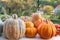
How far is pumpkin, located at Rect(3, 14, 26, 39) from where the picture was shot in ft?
3.83

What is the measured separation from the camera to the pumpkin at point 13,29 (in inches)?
46.0

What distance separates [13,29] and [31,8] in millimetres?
421

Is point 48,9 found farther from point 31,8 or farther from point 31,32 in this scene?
point 31,32

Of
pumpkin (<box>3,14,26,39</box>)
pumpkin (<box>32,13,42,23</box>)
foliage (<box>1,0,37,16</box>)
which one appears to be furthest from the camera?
foliage (<box>1,0,37,16</box>)

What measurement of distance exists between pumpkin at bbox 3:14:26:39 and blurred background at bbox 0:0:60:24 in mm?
318

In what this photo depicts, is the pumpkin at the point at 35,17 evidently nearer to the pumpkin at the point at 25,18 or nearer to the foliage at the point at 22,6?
the pumpkin at the point at 25,18

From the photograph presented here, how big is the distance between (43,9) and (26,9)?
0.57ft

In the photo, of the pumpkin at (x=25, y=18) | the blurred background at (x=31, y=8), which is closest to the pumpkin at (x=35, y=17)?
the pumpkin at (x=25, y=18)

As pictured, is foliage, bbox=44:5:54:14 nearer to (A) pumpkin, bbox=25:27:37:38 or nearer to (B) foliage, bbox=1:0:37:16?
(B) foliage, bbox=1:0:37:16

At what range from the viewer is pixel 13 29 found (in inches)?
46.0

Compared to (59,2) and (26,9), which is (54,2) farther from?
(26,9)

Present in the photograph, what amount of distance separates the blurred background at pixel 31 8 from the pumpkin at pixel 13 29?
318 millimetres

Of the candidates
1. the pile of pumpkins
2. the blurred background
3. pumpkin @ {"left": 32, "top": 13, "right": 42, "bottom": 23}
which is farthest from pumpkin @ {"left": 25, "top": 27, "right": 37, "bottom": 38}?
the blurred background

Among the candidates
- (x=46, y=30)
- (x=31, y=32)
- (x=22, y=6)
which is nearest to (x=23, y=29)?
(x=31, y=32)
